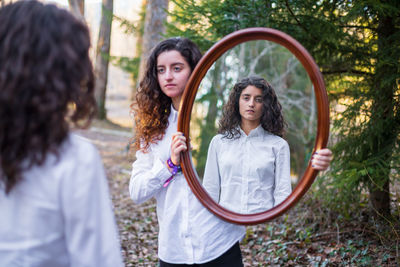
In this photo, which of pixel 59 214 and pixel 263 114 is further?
pixel 263 114

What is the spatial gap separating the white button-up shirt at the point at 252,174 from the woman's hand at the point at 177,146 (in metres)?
0.22

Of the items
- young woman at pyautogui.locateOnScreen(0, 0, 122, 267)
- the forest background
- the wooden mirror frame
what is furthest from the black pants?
the forest background

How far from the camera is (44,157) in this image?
119cm

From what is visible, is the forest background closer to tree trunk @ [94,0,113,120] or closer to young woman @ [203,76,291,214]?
young woman @ [203,76,291,214]

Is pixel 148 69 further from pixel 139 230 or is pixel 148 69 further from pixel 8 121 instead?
pixel 139 230

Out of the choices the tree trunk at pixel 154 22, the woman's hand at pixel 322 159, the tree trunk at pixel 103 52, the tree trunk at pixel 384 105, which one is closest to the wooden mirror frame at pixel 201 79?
the woman's hand at pixel 322 159

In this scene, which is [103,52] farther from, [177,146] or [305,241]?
[177,146]

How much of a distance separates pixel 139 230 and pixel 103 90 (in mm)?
11357

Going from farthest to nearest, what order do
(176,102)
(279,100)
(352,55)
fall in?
(352,55) → (176,102) → (279,100)

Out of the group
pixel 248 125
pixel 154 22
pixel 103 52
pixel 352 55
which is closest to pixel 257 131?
pixel 248 125

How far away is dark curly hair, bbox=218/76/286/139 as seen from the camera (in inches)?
75.3

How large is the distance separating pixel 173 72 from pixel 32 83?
979 millimetres

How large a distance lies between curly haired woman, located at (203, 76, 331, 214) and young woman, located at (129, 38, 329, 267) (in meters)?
0.17

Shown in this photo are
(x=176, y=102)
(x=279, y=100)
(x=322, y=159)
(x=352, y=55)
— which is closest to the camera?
(x=322, y=159)
